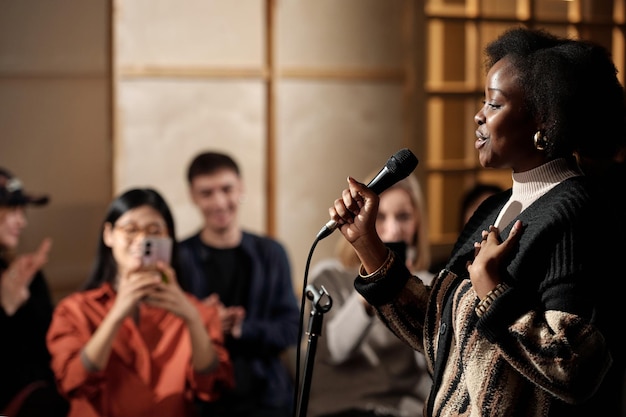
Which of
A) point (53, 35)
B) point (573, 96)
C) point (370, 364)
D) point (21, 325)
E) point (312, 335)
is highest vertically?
point (53, 35)

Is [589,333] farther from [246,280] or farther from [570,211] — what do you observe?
[246,280]

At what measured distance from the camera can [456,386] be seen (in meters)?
1.40

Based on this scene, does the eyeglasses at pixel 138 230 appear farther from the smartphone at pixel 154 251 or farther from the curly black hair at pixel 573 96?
the curly black hair at pixel 573 96

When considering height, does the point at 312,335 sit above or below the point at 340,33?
below

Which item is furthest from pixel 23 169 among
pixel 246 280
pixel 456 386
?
pixel 456 386

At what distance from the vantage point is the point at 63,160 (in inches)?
145

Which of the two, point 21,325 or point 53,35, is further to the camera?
point 53,35

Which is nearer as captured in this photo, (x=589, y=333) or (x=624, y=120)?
(x=589, y=333)

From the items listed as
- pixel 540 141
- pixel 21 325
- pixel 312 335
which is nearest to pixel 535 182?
pixel 540 141

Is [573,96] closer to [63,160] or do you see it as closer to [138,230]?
[138,230]

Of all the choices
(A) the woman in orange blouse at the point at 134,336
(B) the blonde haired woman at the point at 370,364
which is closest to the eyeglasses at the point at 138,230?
(A) the woman in orange blouse at the point at 134,336

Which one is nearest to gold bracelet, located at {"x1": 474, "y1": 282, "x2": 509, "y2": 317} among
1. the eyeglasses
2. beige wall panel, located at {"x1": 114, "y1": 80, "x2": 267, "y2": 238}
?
the eyeglasses

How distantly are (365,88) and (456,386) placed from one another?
2.88 meters

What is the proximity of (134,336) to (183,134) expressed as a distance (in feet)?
4.49
